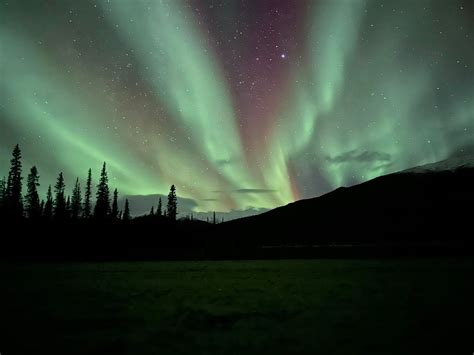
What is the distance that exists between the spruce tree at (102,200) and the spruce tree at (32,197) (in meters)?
16.9

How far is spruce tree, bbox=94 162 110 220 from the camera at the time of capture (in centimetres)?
12793

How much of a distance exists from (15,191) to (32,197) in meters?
12.5

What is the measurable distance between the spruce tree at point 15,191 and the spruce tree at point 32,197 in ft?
21.8

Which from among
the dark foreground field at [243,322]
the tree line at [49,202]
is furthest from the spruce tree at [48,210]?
the dark foreground field at [243,322]

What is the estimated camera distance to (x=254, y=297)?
86.9 feet

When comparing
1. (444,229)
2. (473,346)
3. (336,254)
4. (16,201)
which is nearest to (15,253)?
(16,201)

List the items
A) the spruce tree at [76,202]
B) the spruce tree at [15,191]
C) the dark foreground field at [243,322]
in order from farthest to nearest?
the spruce tree at [76,202]
the spruce tree at [15,191]
the dark foreground field at [243,322]

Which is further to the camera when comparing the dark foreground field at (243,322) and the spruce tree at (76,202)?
the spruce tree at (76,202)

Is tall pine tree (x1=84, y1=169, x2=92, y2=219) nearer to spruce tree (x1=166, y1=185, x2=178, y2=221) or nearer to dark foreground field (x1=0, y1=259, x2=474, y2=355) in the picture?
spruce tree (x1=166, y1=185, x2=178, y2=221)

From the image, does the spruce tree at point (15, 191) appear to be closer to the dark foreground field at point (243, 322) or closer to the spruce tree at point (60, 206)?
the spruce tree at point (60, 206)

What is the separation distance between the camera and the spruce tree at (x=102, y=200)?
420ft

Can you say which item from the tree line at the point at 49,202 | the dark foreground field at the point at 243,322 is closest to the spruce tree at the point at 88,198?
the tree line at the point at 49,202

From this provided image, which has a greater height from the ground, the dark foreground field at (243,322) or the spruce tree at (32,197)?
the spruce tree at (32,197)

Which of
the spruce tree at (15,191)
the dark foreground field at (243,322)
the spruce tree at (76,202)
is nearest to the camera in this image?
the dark foreground field at (243,322)
